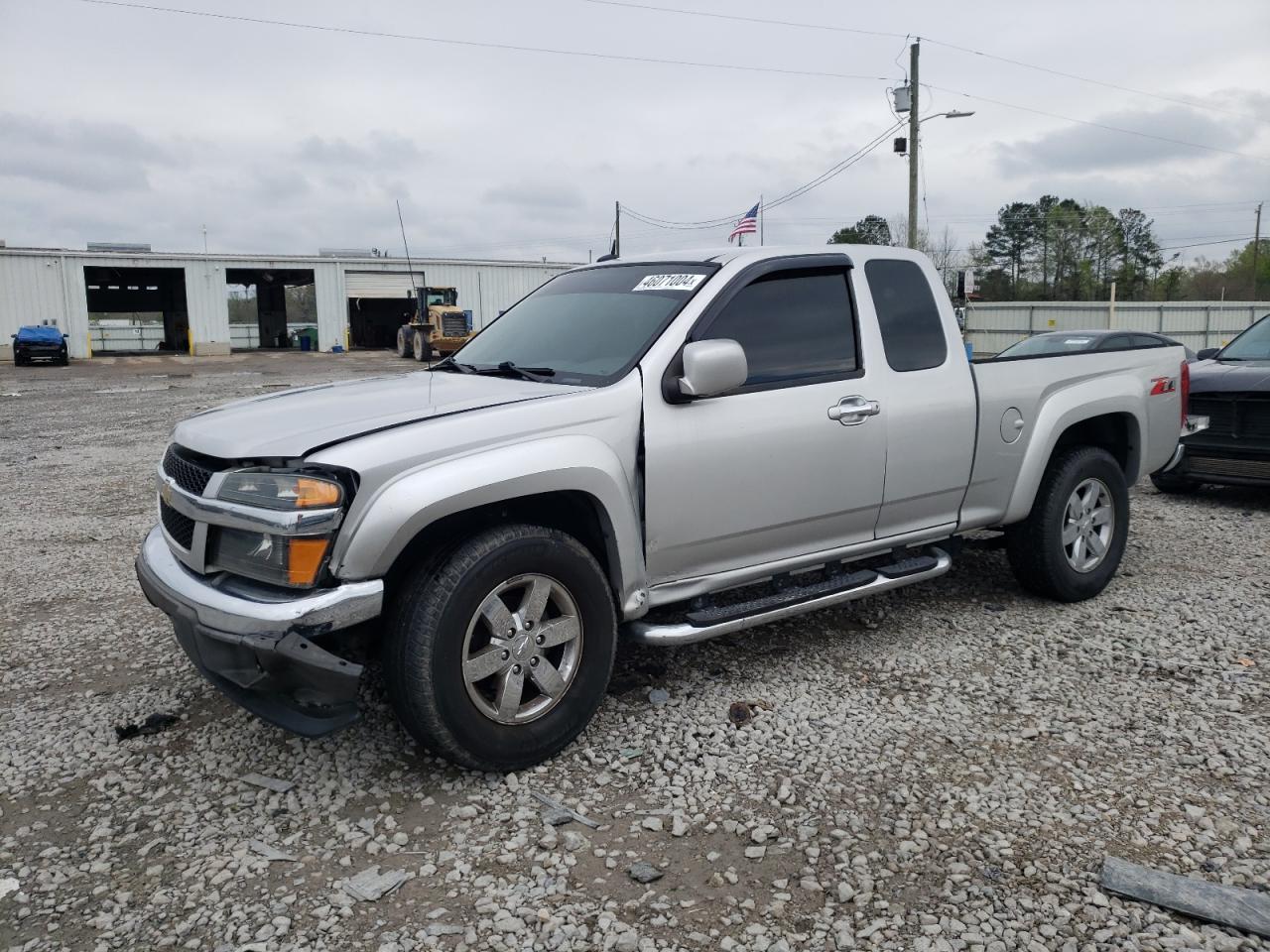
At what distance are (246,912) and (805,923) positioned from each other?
1.57 meters

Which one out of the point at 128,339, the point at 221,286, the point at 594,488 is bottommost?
the point at 594,488

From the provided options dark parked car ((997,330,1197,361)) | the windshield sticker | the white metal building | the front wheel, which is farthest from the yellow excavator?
the windshield sticker

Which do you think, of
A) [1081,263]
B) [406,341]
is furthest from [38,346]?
[1081,263]

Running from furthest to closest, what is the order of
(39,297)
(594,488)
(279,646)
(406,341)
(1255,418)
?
(39,297)
(406,341)
(1255,418)
(594,488)
(279,646)

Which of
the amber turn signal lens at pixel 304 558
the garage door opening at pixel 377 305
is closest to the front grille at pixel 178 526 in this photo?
the amber turn signal lens at pixel 304 558

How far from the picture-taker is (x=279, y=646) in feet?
9.63

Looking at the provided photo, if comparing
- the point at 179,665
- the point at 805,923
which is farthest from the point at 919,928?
the point at 179,665

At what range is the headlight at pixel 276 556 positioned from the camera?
9.93 feet

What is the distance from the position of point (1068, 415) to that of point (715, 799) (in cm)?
299

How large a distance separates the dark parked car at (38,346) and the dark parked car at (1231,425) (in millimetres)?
37434

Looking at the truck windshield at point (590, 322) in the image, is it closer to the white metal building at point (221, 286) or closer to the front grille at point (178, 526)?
the front grille at point (178, 526)

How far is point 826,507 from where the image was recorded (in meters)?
4.17

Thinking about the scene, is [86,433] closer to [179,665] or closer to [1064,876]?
[179,665]

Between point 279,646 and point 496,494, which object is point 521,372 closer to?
point 496,494
